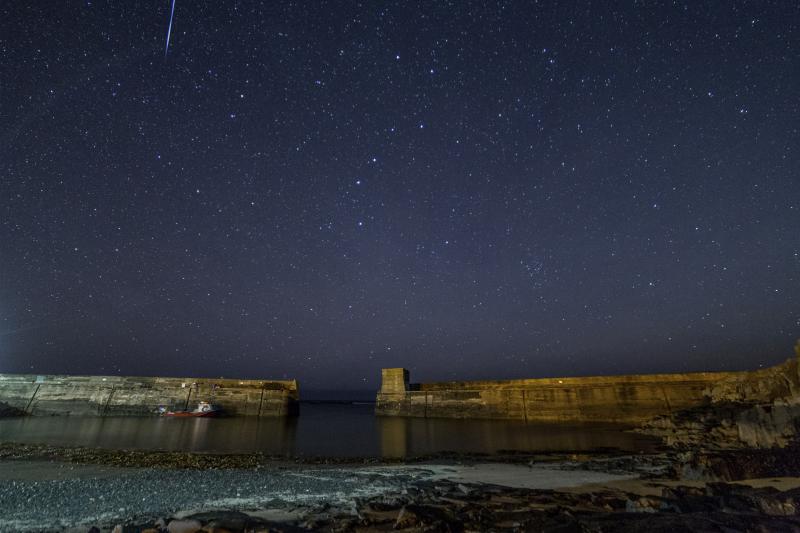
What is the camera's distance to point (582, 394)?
31812 mm

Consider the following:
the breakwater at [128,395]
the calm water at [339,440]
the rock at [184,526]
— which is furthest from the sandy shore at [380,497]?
the breakwater at [128,395]

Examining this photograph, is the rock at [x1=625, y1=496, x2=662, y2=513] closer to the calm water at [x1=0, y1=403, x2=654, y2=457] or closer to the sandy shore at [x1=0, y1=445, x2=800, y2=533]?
the sandy shore at [x1=0, y1=445, x2=800, y2=533]

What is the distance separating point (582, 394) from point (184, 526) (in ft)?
110

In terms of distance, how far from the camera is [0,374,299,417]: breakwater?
3666 cm

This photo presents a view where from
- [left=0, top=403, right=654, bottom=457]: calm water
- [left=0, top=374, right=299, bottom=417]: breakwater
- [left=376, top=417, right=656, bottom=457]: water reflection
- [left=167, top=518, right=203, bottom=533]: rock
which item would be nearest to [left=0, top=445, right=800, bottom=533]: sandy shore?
[left=167, top=518, right=203, bottom=533]: rock

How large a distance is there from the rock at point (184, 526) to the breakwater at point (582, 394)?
25.1 meters

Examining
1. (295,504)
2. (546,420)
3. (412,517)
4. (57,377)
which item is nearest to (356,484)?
(295,504)

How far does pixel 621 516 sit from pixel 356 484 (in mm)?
6095

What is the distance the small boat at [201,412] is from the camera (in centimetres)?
3638

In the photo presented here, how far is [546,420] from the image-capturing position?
1286 inches

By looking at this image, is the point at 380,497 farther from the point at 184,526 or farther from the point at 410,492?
the point at 184,526

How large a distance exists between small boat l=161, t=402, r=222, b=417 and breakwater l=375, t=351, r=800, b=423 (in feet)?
55.8

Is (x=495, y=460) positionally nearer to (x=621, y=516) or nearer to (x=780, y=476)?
(x=780, y=476)

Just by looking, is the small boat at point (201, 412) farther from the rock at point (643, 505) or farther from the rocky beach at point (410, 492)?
the rock at point (643, 505)
